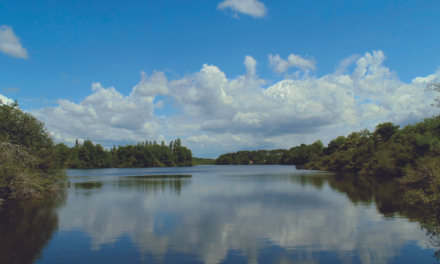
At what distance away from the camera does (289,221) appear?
16500 millimetres

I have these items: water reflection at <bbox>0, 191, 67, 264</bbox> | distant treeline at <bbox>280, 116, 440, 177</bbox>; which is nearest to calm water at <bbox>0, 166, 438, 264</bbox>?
water reflection at <bbox>0, 191, 67, 264</bbox>

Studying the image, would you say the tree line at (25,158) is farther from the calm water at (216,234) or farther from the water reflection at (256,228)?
the water reflection at (256,228)

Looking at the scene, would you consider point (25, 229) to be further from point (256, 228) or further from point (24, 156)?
point (24, 156)

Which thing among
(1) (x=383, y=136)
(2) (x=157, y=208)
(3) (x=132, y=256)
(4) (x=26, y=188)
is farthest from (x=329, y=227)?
(1) (x=383, y=136)

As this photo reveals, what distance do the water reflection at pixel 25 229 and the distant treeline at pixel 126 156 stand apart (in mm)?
87696

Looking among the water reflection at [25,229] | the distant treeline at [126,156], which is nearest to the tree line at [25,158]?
the water reflection at [25,229]

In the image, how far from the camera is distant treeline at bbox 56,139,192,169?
122 meters

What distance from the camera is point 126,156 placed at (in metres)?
143

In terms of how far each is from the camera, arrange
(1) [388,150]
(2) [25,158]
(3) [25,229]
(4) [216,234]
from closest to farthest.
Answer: (4) [216,234] → (3) [25,229] → (2) [25,158] → (1) [388,150]

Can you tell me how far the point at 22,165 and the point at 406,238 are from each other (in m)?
27.6

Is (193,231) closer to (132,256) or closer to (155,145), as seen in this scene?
(132,256)

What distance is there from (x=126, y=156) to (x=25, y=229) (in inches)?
5241

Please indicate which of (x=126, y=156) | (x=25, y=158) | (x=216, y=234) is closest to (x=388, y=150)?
(x=216, y=234)

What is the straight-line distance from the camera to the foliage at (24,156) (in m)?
22.4
